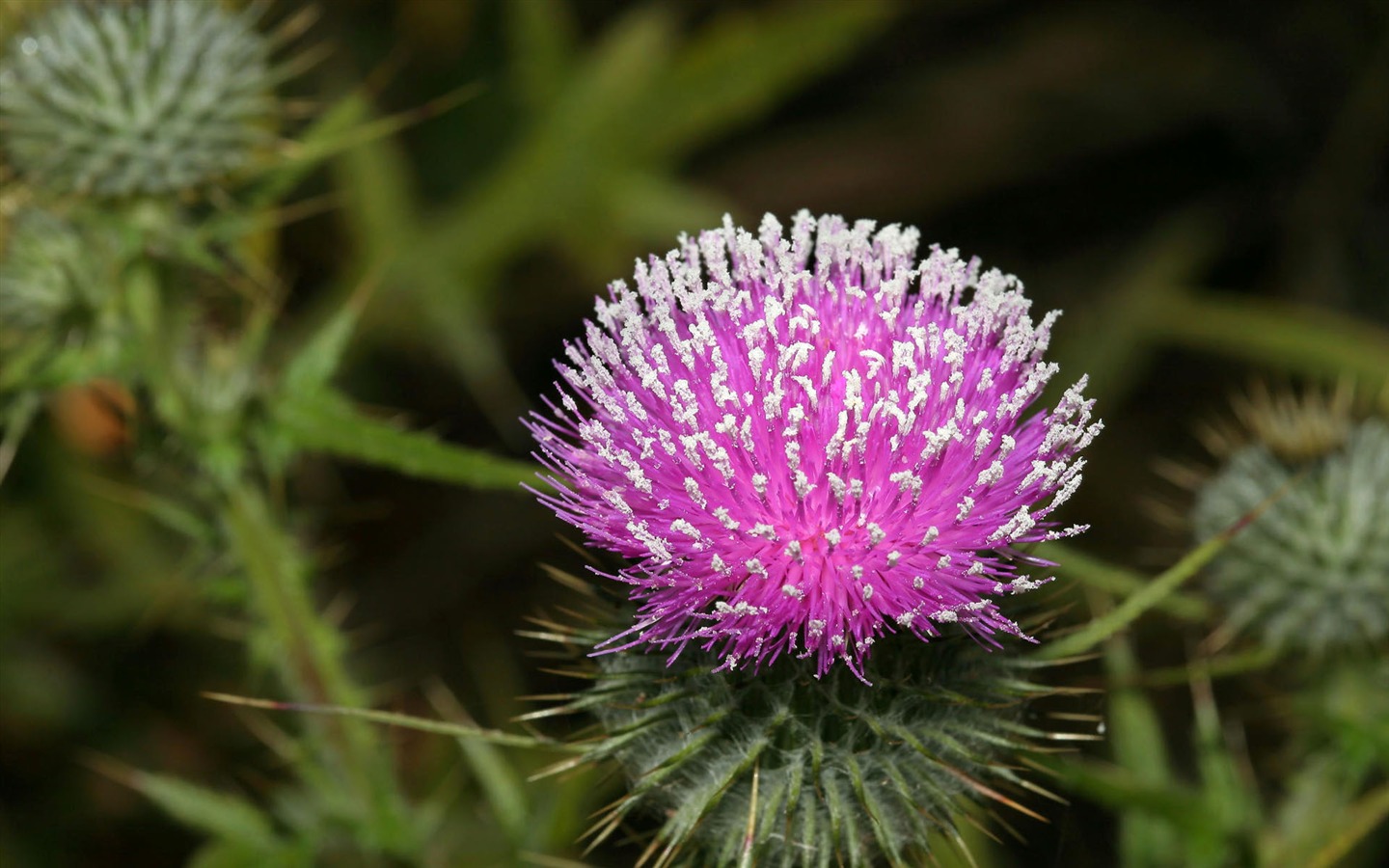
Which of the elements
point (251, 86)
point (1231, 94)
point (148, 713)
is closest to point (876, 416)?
point (251, 86)

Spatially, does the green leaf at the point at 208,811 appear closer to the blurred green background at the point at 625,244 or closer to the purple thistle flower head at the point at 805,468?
the blurred green background at the point at 625,244

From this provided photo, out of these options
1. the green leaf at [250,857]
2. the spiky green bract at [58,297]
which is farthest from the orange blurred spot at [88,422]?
the green leaf at [250,857]

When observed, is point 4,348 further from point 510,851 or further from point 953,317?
point 953,317

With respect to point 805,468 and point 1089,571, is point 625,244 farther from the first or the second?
point 805,468

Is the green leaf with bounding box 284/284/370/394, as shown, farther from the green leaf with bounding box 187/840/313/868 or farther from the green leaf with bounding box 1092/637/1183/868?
the green leaf with bounding box 1092/637/1183/868

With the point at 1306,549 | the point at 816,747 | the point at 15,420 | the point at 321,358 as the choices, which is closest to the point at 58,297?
the point at 15,420

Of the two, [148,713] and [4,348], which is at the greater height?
[4,348]
